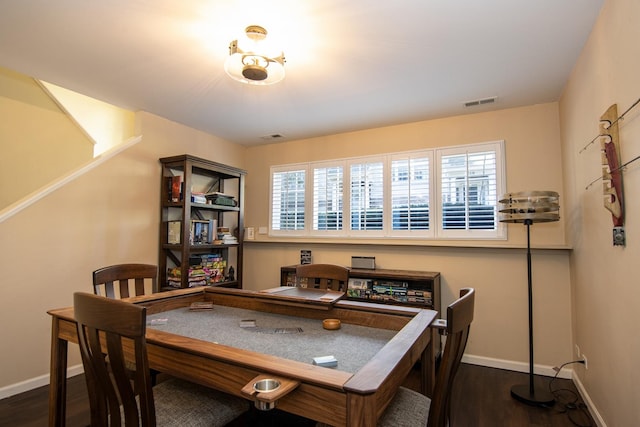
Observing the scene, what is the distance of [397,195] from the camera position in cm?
373

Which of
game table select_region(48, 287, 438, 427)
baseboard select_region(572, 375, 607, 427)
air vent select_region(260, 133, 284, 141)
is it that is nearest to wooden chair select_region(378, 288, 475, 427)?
game table select_region(48, 287, 438, 427)

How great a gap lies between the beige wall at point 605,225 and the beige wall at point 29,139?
15.6 ft

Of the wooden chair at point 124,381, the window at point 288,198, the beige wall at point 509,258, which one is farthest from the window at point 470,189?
the wooden chair at point 124,381

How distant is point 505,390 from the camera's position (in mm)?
2691

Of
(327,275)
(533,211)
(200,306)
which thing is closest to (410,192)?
(533,211)

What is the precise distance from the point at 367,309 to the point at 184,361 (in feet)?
2.92

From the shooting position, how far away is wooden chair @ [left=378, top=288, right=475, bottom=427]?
1094 mm

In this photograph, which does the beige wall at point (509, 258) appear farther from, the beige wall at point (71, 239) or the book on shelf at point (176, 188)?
the beige wall at point (71, 239)

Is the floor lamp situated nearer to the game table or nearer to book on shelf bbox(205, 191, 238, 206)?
the game table

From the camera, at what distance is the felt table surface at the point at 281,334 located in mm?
1303

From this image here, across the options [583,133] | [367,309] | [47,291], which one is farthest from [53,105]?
[583,133]

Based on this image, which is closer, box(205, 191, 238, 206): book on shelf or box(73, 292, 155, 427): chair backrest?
box(73, 292, 155, 427): chair backrest

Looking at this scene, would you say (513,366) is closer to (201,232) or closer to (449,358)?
(449,358)

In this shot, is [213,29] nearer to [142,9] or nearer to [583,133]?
[142,9]
